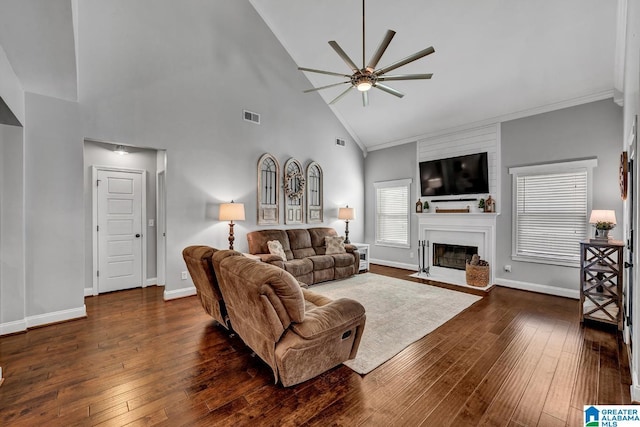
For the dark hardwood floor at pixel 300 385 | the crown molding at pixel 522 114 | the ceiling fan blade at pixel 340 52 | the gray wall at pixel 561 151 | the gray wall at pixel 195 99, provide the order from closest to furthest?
the dark hardwood floor at pixel 300 385
the ceiling fan blade at pixel 340 52
the gray wall at pixel 195 99
the gray wall at pixel 561 151
the crown molding at pixel 522 114

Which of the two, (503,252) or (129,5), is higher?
(129,5)

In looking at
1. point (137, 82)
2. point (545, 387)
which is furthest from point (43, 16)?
point (545, 387)

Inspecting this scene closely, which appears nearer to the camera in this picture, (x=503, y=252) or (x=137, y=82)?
(x=137, y=82)

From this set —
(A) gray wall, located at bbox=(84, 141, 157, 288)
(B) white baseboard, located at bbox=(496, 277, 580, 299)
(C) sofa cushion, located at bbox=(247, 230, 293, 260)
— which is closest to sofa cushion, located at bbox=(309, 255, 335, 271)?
(C) sofa cushion, located at bbox=(247, 230, 293, 260)

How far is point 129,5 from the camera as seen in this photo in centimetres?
379

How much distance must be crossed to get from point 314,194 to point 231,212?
2228mm

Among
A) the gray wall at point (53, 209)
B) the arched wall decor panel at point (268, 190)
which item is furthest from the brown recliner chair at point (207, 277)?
the arched wall decor panel at point (268, 190)

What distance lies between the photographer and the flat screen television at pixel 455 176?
5293mm

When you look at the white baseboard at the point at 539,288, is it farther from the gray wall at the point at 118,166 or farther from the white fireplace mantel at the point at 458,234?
the gray wall at the point at 118,166

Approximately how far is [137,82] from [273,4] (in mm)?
2620

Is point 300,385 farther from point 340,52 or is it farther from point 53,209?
point 53,209

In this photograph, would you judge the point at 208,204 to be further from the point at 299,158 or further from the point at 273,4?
the point at 273,4

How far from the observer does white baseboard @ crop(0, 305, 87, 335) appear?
3098 mm

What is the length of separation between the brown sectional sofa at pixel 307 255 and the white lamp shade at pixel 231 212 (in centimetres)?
59
